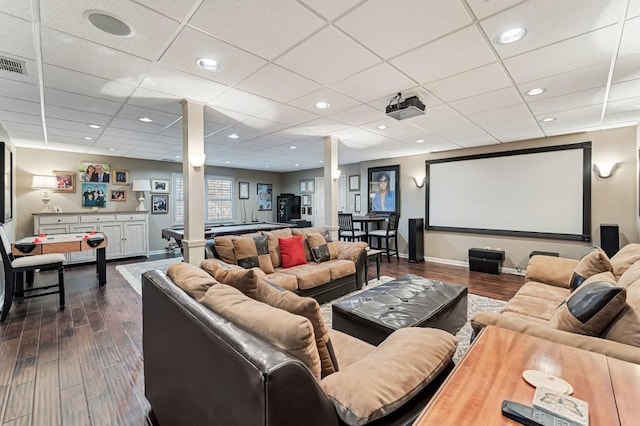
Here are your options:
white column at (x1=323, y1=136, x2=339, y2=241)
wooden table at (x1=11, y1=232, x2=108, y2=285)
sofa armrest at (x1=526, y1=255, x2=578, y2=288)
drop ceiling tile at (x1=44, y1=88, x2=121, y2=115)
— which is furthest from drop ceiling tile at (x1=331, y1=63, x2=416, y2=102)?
wooden table at (x1=11, y1=232, x2=108, y2=285)

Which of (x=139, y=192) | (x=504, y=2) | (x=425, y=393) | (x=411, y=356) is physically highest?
(x=504, y=2)

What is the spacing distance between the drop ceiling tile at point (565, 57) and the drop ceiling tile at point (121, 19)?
2.54 meters

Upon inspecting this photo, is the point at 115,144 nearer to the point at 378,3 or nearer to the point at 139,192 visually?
the point at 139,192

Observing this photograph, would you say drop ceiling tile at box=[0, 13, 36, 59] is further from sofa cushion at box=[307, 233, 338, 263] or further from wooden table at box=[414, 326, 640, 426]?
sofa cushion at box=[307, 233, 338, 263]

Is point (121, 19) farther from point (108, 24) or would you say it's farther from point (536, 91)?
point (536, 91)

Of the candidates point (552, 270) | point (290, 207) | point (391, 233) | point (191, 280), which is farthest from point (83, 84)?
point (290, 207)

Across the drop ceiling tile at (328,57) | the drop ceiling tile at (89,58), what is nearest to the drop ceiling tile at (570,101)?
the drop ceiling tile at (328,57)

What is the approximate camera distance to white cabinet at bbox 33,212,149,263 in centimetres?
561

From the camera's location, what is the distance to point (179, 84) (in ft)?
8.91

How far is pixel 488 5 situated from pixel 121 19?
2155mm

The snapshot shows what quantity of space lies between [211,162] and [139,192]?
1863mm

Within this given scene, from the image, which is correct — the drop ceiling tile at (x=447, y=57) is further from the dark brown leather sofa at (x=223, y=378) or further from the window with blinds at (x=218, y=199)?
the window with blinds at (x=218, y=199)

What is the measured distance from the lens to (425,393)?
108 centimetres

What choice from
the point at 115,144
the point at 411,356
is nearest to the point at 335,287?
the point at 411,356
